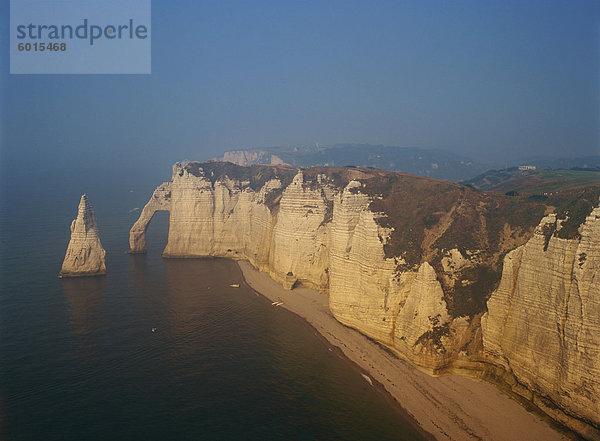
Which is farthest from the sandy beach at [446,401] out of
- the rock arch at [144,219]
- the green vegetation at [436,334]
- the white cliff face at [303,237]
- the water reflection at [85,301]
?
the rock arch at [144,219]

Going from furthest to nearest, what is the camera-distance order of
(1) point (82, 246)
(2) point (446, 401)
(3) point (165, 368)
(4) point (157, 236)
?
→ (4) point (157, 236) → (1) point (82, 246) → (3) point (165, 368) → (2) point (446, 401)

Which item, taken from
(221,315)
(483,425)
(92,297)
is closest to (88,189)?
(92,297)

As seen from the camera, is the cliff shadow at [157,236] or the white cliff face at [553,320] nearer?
the white cliff face at [553,320]

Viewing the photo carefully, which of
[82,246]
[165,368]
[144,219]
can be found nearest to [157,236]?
[144,219]

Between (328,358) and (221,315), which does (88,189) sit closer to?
(221,315)

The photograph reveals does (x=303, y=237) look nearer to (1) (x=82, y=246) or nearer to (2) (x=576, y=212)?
(1) (x=82, y=246)

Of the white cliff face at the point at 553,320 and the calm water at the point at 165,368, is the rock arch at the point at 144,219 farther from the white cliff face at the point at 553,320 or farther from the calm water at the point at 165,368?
the white cliff face at the point at 553,320
